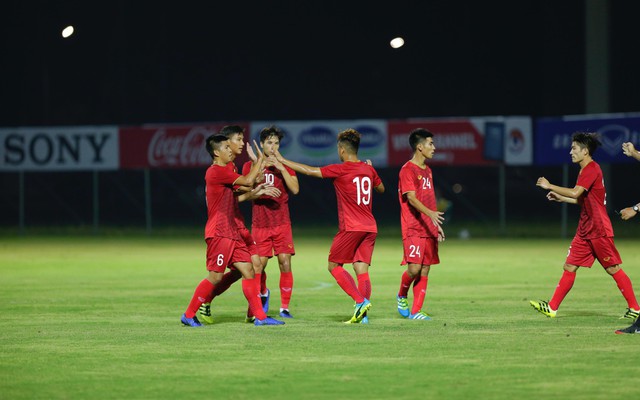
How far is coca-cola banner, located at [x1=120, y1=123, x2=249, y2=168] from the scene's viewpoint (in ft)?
115

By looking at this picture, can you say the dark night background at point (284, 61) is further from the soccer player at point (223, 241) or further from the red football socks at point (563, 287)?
the soccer player at point (223, 241)

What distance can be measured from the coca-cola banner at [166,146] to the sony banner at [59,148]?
0.42 m

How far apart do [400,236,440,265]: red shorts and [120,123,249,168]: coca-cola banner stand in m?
21.3

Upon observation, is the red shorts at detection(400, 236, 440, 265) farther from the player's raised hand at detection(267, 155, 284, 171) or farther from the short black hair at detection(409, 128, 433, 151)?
the player's raised hand at detection(267, 155, 284, 171)

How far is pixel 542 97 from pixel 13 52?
27242 mm

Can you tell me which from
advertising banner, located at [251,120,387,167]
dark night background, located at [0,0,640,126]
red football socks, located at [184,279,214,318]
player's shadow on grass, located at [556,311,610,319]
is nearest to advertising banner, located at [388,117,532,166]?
advertising banner, located at [251,120,387,167]

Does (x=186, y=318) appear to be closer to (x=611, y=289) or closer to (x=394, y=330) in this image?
(x=394, y=330)

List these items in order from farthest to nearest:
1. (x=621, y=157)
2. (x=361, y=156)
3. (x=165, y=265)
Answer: (x=361, y=156) < (x=621, y=157) < (x=165, y=265)

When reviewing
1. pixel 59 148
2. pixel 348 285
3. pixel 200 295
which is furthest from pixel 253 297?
pixel 59 148

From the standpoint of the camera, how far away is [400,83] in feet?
199

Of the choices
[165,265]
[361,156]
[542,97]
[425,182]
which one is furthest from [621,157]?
[542,97]

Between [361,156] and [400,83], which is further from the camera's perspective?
[400,83]

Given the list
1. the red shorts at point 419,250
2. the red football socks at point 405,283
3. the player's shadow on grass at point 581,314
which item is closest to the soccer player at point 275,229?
the red football socks at point 405,283

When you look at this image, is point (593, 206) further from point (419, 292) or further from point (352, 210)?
point (352, 210)
